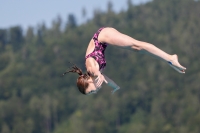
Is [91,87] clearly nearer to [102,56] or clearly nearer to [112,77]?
[102,56]

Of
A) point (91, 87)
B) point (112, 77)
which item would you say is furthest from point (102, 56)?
point (112, 77)

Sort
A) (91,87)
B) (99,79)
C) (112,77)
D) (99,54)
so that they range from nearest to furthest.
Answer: (99,79)
(91,87)
(99,54)
(112,77)

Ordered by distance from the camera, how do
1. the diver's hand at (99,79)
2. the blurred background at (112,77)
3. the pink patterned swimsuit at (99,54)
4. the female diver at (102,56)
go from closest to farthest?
the diver's hand at (99,79) → the female diver at (102,56) → the pink patterned swimsuit at (99,54) → the blurred background at (112,77)

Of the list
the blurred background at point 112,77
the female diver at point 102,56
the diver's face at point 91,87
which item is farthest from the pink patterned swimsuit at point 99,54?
the blurred background at point 112,77

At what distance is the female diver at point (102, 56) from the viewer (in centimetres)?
1571

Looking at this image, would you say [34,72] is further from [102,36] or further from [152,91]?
[102,36]

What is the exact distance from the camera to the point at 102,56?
53.6 ft

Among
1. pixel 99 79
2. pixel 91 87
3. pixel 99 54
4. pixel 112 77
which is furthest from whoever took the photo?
pixel 112 77

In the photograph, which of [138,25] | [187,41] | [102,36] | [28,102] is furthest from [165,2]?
[102,36]

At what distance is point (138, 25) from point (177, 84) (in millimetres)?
46359

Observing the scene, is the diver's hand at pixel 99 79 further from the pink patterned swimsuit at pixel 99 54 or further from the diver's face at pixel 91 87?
the pink patterned swimsuit at pixel 99 54

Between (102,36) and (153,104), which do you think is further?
(153,104)

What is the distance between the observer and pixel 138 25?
17625 centimetres

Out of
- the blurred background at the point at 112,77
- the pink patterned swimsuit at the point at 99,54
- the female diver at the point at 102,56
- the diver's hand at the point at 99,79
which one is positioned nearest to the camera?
the diver's hand at the point at 99,79
